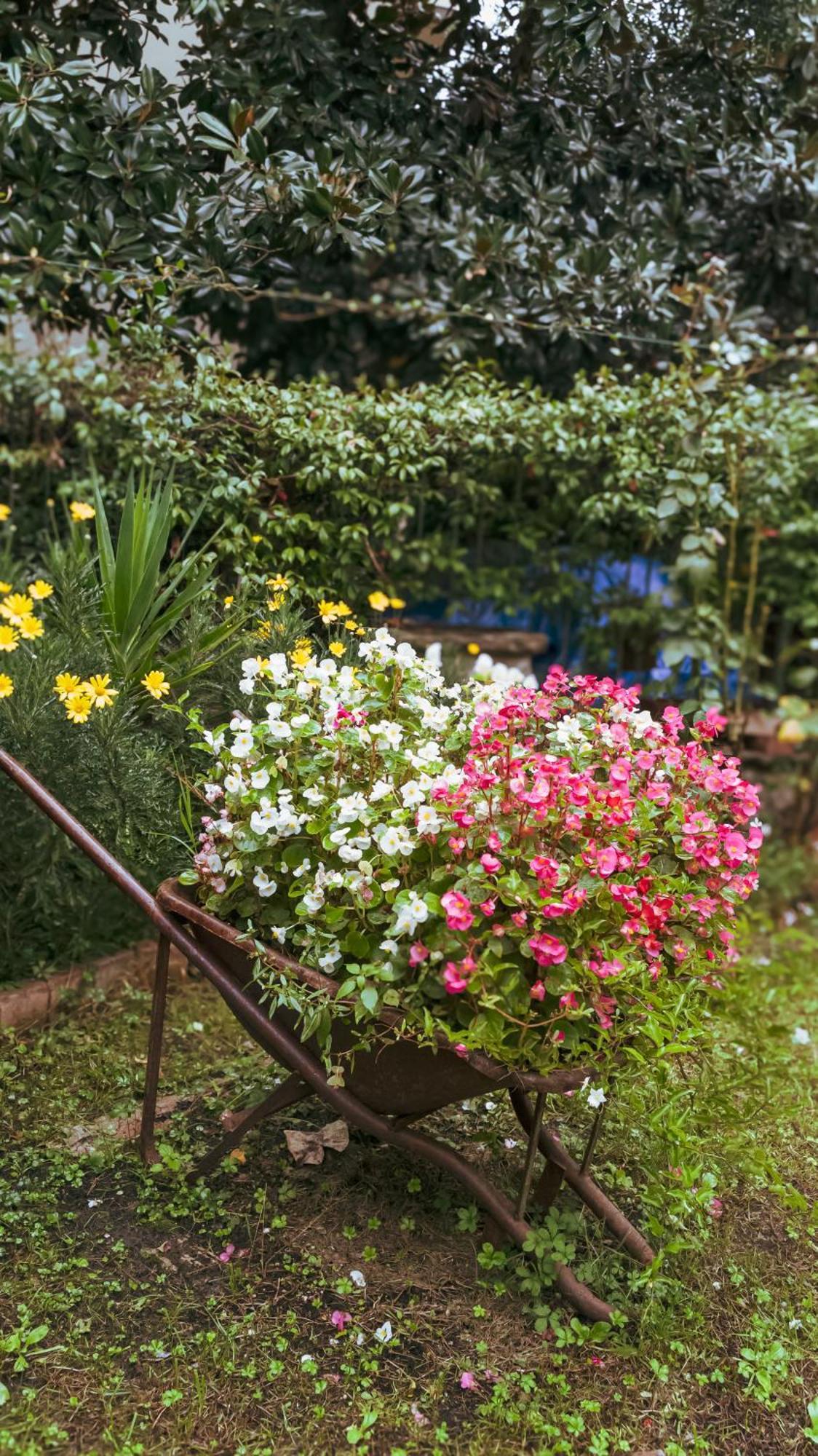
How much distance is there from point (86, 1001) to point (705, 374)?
2.83 metres

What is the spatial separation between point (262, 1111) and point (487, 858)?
691mm

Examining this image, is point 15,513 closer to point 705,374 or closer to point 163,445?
point 163,445

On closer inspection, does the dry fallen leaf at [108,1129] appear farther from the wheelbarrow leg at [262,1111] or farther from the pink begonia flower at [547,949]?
the pink begonia flower at [547,949]

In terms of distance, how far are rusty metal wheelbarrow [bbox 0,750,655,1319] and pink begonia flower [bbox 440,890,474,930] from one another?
18 cm

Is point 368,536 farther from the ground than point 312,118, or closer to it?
closer to it

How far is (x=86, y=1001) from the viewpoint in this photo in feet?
9.37

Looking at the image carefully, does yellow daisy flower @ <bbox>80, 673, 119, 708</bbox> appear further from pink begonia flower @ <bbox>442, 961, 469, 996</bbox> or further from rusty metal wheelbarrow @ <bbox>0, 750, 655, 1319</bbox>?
pink begonia flower @ <bbox>442, 961, 469, 996</bbox>

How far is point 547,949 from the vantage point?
164 cm

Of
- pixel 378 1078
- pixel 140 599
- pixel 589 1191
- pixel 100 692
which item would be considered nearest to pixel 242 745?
pixel 100 692

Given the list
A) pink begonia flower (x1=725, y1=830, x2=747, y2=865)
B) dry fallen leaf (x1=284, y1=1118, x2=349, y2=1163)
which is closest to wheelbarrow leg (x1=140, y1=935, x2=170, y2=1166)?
dry fallen leaf (x1=284, y1=1118, x2=349, y2=1163)

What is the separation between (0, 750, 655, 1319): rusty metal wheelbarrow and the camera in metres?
1.79

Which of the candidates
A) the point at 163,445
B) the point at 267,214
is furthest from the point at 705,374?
the point at 163,445

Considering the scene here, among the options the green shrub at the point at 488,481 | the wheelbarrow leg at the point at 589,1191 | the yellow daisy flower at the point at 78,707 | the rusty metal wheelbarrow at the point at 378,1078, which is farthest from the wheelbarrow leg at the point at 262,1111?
the green shrub at the point at 488,481

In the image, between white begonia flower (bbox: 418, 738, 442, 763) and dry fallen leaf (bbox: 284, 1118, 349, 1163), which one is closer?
white begonia flower (bbox: 418, 738, 442, 763)
